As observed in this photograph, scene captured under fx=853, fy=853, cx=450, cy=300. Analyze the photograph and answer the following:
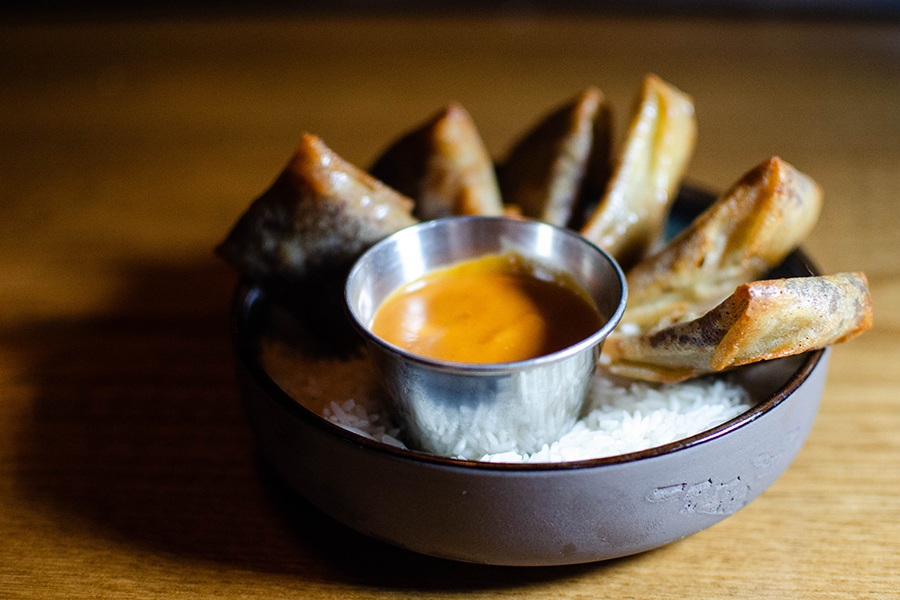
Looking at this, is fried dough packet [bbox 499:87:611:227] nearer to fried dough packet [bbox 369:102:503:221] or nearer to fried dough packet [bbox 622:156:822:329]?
fried dough packet [bbox 369:102:503:221]

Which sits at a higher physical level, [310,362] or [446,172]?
[446,172]

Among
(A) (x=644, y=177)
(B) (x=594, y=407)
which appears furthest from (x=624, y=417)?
(A) (x=644, y=177)

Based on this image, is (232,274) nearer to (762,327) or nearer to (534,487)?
(534,487)

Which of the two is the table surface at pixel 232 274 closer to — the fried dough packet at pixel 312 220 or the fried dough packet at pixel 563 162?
the fried dough packet at pixel 312 220

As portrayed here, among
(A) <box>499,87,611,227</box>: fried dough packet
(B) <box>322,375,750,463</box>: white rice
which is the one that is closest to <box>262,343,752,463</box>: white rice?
(B) <box>322,375,750,463</box>: white rice

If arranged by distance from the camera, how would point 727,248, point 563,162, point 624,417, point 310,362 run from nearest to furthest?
point 624,417 → point 727,248 → point 310,362 → point 563,162
